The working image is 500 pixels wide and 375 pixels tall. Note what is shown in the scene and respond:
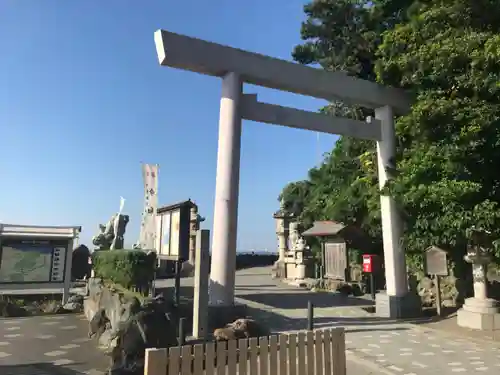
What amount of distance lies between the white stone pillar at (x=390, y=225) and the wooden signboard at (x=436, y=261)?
627 millimetres

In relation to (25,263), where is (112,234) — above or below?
above

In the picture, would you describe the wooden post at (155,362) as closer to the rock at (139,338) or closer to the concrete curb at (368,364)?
the rock at (139,338)

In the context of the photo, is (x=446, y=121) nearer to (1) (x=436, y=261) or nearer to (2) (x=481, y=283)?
(1) (x=436, y=261)

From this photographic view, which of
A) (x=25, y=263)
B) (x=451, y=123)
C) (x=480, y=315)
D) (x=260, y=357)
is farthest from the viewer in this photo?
(x=25, y=263)

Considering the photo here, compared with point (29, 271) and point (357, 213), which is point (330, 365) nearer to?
point (29, 271)

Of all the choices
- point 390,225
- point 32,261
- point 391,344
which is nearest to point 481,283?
point 390,225

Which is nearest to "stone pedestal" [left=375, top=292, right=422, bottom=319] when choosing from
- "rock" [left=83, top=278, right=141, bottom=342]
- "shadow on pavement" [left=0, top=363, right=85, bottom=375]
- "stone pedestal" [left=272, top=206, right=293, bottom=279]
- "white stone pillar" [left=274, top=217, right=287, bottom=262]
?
"rock" [left=83, top=278, right=141, bottom=342]

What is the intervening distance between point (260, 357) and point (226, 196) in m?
5.23

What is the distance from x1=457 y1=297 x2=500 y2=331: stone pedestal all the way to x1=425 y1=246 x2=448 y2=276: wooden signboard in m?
0.89

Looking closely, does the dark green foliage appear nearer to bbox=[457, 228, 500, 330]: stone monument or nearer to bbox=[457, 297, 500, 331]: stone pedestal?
bbox=[457, 228, 500, 330]: stone monument

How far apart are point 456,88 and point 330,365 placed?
830cm

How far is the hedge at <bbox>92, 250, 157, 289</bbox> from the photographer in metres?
9.80

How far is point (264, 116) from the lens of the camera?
32.0 ft

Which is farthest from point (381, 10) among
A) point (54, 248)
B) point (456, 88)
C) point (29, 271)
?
point (29, 271)
